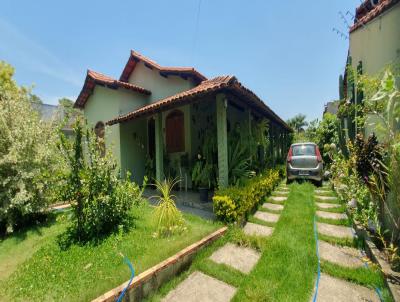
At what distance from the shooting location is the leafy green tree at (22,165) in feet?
17.3

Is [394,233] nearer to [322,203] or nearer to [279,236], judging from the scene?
[279,236]

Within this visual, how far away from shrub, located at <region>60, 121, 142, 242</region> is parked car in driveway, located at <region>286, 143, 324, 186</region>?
751cm

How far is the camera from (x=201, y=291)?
290cm

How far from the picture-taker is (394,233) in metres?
3.20

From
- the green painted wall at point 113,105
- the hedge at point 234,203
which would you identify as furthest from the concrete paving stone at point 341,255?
the green painted wall at point 113,105

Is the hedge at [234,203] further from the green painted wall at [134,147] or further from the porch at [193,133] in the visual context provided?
the green painted wall at [134,147]

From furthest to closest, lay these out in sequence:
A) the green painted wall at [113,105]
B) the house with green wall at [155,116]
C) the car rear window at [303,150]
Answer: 1. the green painted wall at [113,105]
2. the car rear window at [303,150]
3. the house with green wall at [155,116]

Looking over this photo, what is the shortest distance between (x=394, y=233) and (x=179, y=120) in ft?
24.0

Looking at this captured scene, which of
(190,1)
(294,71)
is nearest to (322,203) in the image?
(294,71)

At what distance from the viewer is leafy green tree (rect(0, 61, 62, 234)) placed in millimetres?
5270

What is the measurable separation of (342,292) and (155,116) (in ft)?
21.5

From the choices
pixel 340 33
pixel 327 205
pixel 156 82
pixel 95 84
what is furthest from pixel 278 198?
pixel 95 84

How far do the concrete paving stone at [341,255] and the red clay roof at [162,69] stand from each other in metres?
7.46

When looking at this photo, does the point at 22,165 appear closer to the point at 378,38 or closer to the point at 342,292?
the point at 342,292
